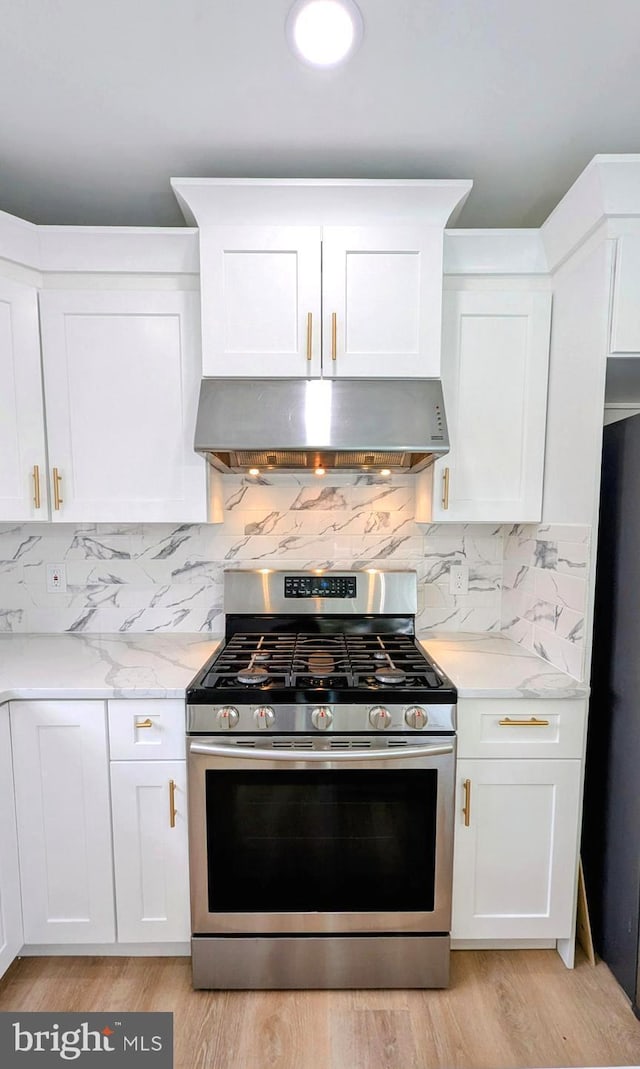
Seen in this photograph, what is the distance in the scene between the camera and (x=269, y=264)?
159 centimetres

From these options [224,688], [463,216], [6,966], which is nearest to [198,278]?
[463,216]

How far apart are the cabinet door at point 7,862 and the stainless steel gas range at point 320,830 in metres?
0.55

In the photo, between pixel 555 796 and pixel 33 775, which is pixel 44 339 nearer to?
pixel 33 775

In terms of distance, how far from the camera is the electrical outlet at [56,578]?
208cm

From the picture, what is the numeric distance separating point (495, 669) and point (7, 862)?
5.41ft

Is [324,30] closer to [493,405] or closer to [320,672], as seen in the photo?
[493,405]

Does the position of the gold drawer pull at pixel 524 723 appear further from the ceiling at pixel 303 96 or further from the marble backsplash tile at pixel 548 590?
the ceiling at pixel 303 96

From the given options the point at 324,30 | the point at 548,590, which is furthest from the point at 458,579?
the point at 324,30

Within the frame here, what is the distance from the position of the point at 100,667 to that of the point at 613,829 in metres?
1.76

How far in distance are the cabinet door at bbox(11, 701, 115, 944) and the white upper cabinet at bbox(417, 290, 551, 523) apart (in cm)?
138

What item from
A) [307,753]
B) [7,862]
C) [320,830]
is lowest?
[7,862]

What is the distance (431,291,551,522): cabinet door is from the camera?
1712 millimetres

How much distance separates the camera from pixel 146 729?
4.86 feet

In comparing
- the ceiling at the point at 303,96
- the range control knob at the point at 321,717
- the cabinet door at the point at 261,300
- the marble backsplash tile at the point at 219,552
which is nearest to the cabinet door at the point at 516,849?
the range control knob at the point at 321,717
